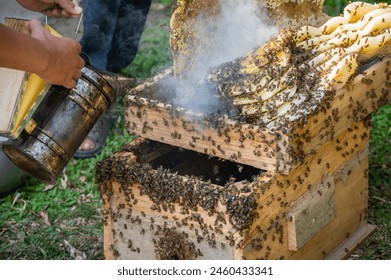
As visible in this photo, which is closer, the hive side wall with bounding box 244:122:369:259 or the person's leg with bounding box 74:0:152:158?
the hive side wall with bounding box 244:122:369:259

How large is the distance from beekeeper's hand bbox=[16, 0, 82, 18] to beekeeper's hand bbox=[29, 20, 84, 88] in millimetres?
501

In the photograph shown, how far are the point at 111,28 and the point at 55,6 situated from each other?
1.41 meters

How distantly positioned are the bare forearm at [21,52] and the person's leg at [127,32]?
2286 millimetres

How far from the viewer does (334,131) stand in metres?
3.76

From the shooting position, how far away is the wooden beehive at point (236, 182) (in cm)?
346

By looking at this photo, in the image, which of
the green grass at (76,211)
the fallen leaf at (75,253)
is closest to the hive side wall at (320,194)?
the green grass at (76,211)

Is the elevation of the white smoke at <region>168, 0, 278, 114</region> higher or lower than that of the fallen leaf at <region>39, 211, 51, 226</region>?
higher

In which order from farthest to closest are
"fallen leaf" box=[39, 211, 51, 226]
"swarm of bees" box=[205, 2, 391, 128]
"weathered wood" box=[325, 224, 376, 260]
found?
"fallen leaf" box=[39, 211, 51, 226] → "weathered wood" box=[325, 224, 376, 260] → "swarm of bees" box=[205, 2, 391, 128]

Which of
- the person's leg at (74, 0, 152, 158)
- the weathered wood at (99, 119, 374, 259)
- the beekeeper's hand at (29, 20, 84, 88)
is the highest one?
the person's leg at (74, 0, 152, 158)

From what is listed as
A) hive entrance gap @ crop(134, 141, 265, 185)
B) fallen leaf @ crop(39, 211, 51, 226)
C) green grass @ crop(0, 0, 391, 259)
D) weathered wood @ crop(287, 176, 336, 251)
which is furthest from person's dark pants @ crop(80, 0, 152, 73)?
weathered wood @ crop(287, 176, 336, 251)

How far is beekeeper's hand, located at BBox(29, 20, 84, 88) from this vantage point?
328 cm

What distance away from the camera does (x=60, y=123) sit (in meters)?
3.62

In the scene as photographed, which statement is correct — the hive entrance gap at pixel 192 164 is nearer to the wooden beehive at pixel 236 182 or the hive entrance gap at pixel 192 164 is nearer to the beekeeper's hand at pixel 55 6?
the wooden beehive at pixel 236 182

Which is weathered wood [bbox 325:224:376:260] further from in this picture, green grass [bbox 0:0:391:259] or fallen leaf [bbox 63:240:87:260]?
fallen leaf [bbox 63:240:87:260]
